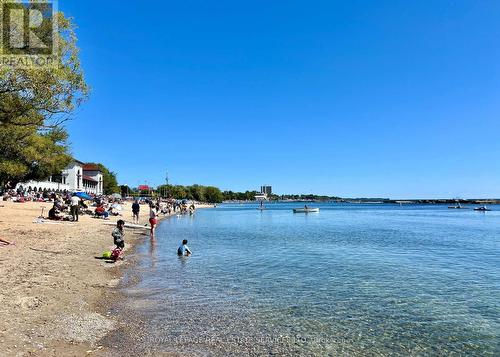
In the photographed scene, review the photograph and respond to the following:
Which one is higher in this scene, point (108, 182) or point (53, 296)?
point (108, 182)

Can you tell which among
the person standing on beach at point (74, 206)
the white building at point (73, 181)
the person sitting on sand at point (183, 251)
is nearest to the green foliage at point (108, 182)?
the white building at point (73, 181)

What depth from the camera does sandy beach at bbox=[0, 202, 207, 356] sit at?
8.14 m

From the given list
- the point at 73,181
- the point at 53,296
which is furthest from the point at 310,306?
the point at 73,181

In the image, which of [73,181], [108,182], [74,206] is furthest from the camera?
[108,182]

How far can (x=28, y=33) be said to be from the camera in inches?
561

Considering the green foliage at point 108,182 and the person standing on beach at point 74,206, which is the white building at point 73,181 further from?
the person standing on beach at point 74,206

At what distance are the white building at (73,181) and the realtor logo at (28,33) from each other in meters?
76.7

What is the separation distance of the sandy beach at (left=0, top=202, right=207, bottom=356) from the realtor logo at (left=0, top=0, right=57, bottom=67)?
742 centimetres

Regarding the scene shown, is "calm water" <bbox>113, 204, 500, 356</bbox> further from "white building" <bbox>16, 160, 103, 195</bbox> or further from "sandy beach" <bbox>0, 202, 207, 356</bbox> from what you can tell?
"white building" <bbox>16, 160, 103, 195</bbox>

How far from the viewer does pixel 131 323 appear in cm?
1034

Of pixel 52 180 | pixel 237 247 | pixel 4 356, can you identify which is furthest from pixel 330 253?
pixel 52 180

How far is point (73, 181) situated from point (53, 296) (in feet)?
383

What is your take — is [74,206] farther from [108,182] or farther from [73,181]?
[108,182]

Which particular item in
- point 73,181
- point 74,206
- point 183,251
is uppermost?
point 73,181
